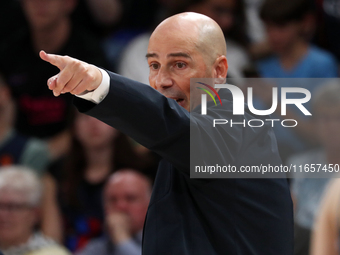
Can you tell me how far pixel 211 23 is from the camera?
1.97 m

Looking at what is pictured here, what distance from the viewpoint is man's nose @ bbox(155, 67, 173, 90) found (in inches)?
74.1

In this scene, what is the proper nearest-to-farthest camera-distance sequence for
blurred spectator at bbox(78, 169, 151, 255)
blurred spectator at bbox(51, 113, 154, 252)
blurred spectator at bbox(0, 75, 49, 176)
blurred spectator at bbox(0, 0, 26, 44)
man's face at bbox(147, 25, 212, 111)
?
man's face at bbox(147, 25, 212, 111)
blurred spectator at bbox(78, 169, 151, 255)
blurred spectator at bbox(51, 113, 154, 252)
blurred spectator at bbox(0, 75, 49, 176)
blurred spectator at bbox(0, 0, 26, 44)

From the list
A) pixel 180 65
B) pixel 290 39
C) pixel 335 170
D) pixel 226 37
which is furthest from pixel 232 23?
pixel 180 65

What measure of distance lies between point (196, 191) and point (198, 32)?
1.89 ft

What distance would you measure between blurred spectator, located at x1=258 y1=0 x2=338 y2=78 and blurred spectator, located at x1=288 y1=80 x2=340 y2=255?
0.49 metres

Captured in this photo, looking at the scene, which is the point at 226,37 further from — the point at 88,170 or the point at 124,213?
the point at 124,213

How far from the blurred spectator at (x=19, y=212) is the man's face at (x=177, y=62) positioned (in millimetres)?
2229

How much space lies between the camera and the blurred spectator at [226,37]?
14.7 feet

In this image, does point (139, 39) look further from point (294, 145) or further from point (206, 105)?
point (206, 105)

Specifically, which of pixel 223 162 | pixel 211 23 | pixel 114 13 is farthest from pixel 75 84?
pixel 114 13

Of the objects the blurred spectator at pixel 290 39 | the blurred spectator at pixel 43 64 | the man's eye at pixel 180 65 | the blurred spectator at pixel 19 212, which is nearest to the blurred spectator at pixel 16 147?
the blurred spectator at pixel 43 64

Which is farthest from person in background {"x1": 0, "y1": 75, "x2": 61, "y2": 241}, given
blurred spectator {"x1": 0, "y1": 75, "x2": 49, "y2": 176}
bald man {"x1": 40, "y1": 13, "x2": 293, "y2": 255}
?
bald man {"x1": 40, "y1": 13, "x2": 293, "y2": 255}

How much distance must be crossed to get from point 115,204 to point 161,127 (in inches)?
101

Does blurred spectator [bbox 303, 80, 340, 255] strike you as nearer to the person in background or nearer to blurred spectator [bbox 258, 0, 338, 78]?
blurred spectator [bbox 258, 0, 338, 78]
